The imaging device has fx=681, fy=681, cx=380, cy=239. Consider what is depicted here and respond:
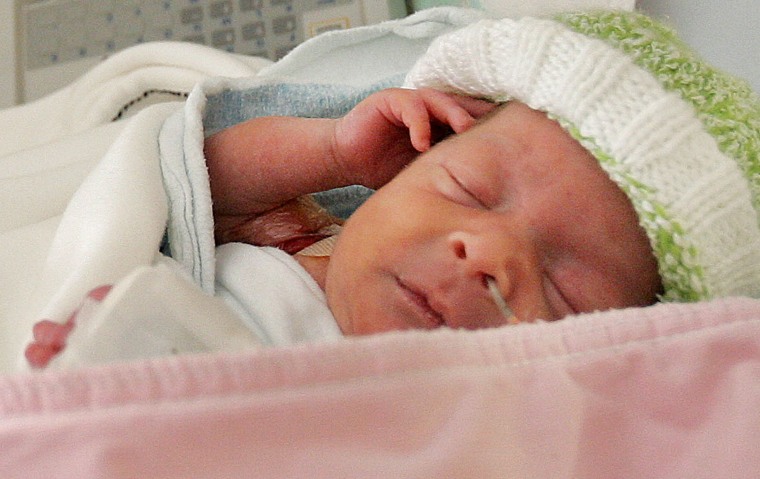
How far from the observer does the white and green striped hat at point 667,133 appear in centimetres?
54

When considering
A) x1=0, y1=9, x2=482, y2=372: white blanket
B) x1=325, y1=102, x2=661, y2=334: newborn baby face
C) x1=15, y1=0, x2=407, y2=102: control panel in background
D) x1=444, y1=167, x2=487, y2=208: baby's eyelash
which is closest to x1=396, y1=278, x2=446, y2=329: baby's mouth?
x1=325, y1=102, x2=661, y2=334: newborn baby face

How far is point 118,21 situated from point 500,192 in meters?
0.96

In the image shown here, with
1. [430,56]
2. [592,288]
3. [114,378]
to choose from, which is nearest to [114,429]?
[114,378]

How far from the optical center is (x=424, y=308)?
556 mm

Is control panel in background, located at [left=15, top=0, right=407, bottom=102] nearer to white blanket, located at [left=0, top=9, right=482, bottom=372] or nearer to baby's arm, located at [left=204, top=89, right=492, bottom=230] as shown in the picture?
white blanket, located at [left=0, top=9, right=482, bottom=372]

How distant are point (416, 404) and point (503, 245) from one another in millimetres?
200

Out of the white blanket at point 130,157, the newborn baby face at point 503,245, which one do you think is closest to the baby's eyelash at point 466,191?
the newborn baby face at point 503,245

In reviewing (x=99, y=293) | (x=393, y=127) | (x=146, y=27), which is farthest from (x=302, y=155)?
(x=146, y=27)

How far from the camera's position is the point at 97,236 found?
1.94 feet

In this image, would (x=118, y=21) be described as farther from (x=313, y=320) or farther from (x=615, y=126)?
(x=615, y=126)

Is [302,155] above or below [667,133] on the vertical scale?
below

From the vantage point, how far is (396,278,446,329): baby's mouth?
1.82 ft

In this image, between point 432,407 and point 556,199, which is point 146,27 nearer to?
point 556,199

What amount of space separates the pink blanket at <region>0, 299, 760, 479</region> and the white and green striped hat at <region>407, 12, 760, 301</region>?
0.10 metres
